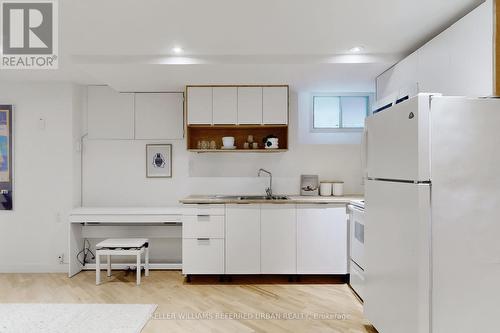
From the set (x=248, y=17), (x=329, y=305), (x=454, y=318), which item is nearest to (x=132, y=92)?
(x=248, y=17)

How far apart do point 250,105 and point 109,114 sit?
6.46ft

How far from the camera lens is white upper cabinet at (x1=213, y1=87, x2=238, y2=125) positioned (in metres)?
3.86

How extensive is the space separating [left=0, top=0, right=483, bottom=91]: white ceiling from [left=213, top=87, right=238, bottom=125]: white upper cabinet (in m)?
0.21

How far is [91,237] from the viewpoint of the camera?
4168 millimetres

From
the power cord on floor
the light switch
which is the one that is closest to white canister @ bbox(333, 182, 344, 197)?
the power cord on floor

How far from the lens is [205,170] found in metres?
4.30

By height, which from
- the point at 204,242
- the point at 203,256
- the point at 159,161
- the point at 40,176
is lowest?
the point at 203,256

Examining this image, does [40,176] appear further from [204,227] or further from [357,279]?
[357,279]

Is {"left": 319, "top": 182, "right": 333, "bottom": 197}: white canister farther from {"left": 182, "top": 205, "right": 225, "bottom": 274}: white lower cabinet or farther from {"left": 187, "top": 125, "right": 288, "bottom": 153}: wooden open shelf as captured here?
{"left": 182, "top": 205, "right": 225, "bottom": 274}: white lower cabinet

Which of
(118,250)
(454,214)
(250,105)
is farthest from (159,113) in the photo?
(454,214)

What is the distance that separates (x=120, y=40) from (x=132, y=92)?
5.29ft

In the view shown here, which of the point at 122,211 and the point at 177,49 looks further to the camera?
the point at 122,211

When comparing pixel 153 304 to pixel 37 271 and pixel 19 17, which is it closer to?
pixel 37 271

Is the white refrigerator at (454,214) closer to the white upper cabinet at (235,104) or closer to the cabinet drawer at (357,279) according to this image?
the cabinet drawer at (357,279)
